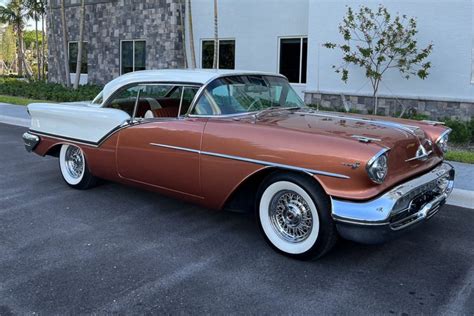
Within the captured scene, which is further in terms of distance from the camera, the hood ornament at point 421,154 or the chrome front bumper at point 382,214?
the hood ornament at point 421,154

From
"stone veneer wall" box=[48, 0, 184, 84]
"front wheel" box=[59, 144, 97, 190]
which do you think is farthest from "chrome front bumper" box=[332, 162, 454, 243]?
"stone veneer wall" box=[48, 0, 184, 84]

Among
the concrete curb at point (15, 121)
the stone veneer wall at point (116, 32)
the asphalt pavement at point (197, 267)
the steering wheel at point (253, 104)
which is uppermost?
the stone veneer wall at point (116, 32)

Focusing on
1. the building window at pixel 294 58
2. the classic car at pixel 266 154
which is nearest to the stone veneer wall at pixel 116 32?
the building window at pixel 294 58

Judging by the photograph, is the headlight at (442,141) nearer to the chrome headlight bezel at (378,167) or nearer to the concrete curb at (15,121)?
the chrome headlight bezel at (378,167)

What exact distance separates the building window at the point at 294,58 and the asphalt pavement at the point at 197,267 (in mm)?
8807

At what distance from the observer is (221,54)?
15625 mm

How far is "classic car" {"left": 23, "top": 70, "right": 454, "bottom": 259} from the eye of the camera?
3627 millimetres

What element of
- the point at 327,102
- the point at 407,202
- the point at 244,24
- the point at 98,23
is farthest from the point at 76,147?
the point at 98,23

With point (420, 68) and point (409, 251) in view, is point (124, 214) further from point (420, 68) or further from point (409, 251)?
point (420, 68)

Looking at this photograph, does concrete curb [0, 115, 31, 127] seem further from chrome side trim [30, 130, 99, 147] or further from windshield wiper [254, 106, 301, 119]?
windshield wiper [254, 106, 301, 119]

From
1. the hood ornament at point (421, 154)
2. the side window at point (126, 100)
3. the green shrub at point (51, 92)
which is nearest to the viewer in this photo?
the hood ornament at point (421, 154)

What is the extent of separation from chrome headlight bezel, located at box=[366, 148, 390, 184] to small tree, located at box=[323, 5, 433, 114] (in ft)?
24.4

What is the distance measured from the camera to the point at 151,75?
5309 mm

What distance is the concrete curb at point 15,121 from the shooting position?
11984mm
